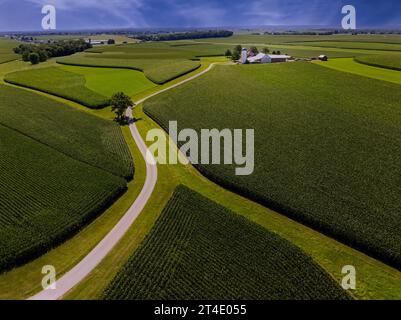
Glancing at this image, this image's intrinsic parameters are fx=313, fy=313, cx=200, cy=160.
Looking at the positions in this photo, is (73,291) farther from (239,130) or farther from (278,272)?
(239,130)

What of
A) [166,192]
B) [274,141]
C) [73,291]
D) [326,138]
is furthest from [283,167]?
[73,291]

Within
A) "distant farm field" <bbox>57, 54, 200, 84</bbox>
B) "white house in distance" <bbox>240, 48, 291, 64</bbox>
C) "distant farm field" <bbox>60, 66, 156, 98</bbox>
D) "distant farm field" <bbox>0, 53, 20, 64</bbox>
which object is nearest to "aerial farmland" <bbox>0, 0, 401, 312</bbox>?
"distant farm field" <bbox>60, 66, 156, 98</bbox>

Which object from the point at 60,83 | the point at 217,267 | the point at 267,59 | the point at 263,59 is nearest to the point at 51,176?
the point at 217,267

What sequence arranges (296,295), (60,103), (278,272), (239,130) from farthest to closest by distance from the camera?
1. (60,103)
2. (239,130)
3. (278,272)
4. (296,295)

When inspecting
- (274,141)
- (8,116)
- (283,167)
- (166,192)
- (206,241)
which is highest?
(8,116)

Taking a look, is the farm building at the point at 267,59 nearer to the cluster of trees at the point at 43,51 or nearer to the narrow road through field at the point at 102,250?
the cluster of trees at the point at 43,51

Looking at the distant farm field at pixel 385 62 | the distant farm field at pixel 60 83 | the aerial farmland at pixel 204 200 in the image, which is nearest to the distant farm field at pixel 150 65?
the distant farm field at pixel 60 83
